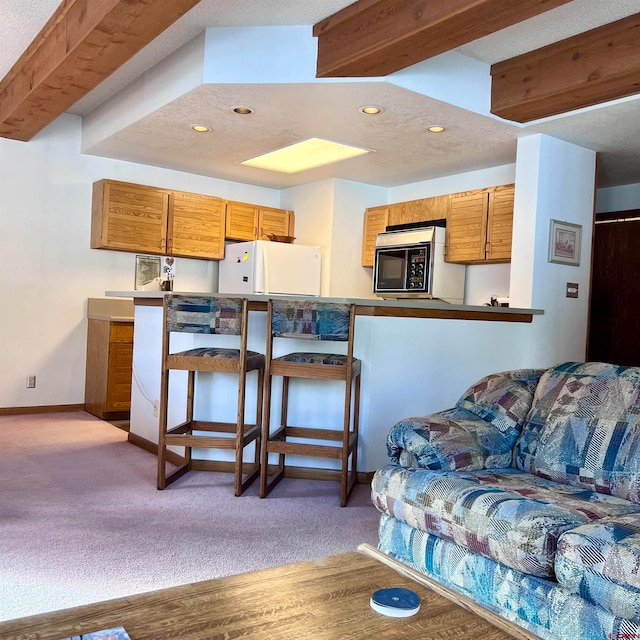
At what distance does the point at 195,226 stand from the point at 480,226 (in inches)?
104

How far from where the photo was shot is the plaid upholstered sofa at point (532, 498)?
1.53 metres

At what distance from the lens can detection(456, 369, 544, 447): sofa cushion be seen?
2.43 meters

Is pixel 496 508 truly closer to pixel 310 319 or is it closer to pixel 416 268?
pixel 310 319

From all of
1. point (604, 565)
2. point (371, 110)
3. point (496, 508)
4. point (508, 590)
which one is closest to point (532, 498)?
point (496, 508)

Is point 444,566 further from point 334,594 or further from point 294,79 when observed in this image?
point 294,79

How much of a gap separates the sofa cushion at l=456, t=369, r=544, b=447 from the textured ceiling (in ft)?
6.06

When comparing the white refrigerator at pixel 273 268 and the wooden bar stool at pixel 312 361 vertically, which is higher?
the white refrigerator at pixel 273 268

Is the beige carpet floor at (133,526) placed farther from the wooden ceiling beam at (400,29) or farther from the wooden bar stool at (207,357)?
the wooden ceiling beam at (400,29)

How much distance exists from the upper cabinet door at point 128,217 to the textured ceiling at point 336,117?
31cm

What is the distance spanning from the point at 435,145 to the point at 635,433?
311cm

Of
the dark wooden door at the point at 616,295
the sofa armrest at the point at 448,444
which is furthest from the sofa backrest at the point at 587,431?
the dark wooden door at the point at 616,295

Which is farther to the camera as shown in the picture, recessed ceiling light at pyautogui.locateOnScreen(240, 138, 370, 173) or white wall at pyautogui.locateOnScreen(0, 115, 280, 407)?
white wall at pyautogui.locateOnScreen(0, 115, 280, 407)

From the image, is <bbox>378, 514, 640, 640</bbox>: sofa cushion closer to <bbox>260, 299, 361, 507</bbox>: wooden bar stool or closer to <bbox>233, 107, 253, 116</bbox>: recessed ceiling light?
<bbox>260, 299, 361, 507</bbox>: wooden bar stool

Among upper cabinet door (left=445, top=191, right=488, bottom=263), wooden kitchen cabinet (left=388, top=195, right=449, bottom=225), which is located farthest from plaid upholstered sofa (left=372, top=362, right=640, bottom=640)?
wooden kitchen cabinet (left=388, top=195, right=449, bottom=225)
